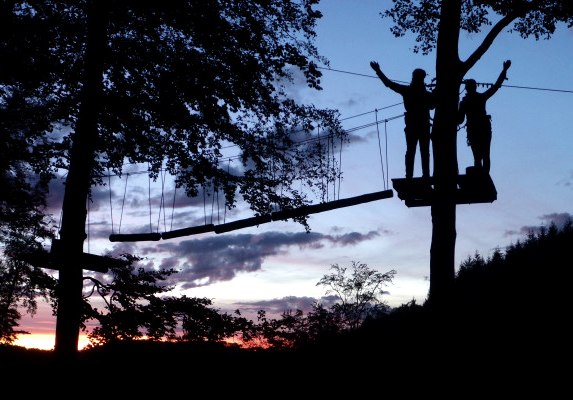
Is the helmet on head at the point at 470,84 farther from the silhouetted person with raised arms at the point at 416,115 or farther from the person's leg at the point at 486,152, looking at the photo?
the person's leg at the point at 486,152

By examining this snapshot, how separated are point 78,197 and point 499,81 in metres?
8.31

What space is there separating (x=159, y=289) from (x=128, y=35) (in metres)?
5.94

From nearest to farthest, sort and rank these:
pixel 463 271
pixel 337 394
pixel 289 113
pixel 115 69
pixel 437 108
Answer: pixel 337 394 < pixel 437 108 < pixel 115 69 < pixel 289 113 < pixel 463 271

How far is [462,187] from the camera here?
9.34 meters

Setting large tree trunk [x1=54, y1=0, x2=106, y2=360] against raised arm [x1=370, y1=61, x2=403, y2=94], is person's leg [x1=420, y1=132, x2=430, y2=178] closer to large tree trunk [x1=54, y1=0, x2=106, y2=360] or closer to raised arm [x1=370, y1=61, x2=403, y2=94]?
raised arm [x1=370, y1=61, x2=403, y2=94]

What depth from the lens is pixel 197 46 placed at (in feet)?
40.4

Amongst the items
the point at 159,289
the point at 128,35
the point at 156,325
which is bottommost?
the point at 156,325

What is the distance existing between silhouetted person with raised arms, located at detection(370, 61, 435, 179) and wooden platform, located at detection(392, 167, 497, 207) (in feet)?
0.72

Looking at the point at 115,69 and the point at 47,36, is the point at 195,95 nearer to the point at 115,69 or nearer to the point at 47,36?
the point at 115,69

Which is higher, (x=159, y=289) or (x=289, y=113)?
(x=289, y=113)

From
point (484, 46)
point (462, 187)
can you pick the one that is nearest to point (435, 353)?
point (462, 187)

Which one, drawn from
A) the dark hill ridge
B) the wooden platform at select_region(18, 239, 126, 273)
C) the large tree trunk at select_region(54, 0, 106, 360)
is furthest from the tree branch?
the wooden platform at select_region(18, 239, 126, 273)

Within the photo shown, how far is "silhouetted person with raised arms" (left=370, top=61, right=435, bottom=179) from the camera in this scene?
31.1 feet

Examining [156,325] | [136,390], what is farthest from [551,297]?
[136,390]
